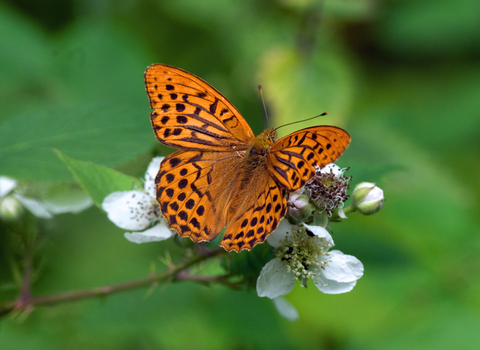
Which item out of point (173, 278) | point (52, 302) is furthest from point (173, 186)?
point (52, 302)

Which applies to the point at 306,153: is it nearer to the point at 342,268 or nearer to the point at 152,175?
the point at 342,268

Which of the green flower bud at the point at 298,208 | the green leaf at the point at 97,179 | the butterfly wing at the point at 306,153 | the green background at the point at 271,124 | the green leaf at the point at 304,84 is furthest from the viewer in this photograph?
the green leaf at the point at 304,84

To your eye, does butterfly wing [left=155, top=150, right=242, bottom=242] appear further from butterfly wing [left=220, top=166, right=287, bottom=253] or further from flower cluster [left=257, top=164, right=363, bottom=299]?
flower cluster [left=257, top=164, right=363, bottom=299]

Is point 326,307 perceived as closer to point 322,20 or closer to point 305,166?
point 305,166

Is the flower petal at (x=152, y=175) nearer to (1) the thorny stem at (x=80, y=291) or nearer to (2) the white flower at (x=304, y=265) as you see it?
(1) the thorny stem at (x=80, y=291)

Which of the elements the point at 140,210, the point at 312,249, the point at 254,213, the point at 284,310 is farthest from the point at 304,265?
the point at 140,210

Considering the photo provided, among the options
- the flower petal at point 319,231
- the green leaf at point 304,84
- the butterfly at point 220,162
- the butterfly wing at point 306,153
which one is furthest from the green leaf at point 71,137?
the green leaf at point 304,84
